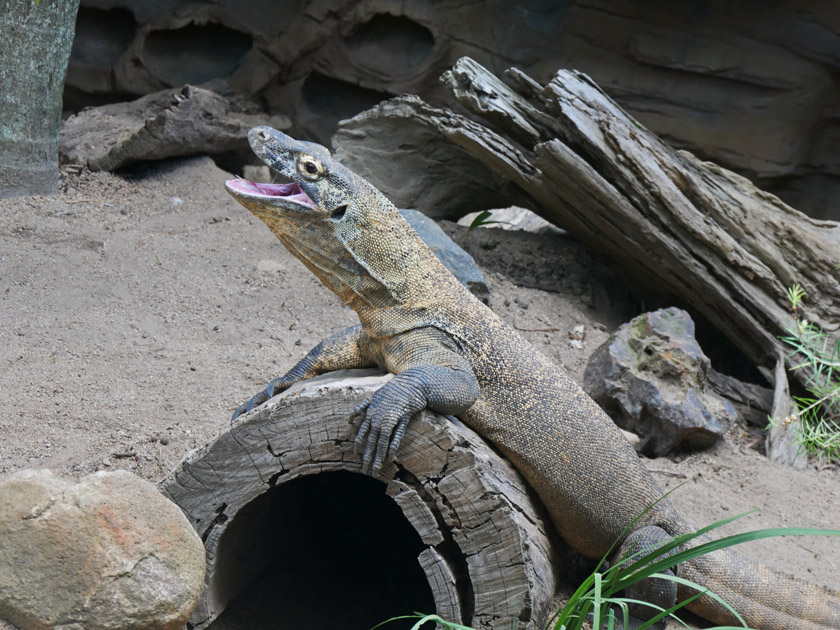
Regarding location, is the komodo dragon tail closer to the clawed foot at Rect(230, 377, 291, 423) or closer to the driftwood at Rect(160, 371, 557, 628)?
the driftwood at Rect(160, 371, 557, 628)

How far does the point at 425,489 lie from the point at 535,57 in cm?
770

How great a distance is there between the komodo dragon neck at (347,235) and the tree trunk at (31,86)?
4464 mm

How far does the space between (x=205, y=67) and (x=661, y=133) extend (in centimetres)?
615

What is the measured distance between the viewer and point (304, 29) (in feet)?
34.7

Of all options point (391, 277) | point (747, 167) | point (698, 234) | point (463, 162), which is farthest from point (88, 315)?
point (747, 167)

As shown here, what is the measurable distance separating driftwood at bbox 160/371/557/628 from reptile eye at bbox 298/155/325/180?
0.87 metres

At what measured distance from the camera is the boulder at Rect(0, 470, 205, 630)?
8.44ft

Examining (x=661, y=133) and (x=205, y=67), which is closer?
(x=661, y=133)

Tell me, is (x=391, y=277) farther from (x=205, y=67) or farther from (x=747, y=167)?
(x=205, y=67)

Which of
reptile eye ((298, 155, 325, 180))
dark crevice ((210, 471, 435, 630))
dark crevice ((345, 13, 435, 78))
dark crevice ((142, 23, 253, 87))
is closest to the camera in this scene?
reptile eye ((298, 155, 325, 180))

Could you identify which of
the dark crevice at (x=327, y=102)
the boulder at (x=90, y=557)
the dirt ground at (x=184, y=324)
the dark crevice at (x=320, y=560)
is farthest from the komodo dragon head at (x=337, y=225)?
the dark crevice at (x=327, y=102)

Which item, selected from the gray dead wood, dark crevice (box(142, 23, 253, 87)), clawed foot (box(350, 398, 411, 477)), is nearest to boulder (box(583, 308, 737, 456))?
clawed foot (box(350, 398, 411, 477))

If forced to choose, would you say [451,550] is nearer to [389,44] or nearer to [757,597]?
[757,597]

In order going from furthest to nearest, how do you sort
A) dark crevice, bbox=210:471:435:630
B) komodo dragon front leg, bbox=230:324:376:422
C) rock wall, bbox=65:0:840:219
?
rock wall, bbox=65:0:840:219 < komodo dragon front leg, bbox=230:324:376:422 < dark crevice, bbox=210:471:435:630
